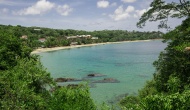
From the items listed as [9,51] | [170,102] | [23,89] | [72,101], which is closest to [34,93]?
[23,89]

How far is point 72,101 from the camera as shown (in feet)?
39.6

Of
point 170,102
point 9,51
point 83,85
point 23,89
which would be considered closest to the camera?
point 170,102

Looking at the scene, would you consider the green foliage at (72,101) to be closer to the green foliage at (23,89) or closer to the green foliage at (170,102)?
the green foliage at (23,89)

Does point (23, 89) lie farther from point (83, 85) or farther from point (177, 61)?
point (177, 61)

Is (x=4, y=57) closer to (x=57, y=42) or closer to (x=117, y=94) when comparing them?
(x=117, y=94)

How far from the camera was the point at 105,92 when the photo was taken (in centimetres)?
3753

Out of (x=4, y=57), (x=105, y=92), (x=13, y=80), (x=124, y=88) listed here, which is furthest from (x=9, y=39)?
(x=124, y=88)

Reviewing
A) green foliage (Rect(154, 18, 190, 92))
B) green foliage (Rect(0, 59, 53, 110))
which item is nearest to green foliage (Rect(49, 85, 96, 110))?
green foliage (Rect(0, 59, 53, 110))

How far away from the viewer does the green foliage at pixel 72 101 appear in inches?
461

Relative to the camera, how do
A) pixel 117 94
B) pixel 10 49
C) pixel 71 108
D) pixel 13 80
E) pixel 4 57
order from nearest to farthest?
pixel 71 108 < pixel 13 80 < pixel 4 57 < pixel 10 49 < pixel 117 94

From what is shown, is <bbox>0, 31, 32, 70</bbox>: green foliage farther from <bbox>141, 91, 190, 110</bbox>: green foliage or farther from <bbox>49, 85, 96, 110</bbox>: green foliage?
<bbox>141, 91, 190, 110</bbox>: green foliage

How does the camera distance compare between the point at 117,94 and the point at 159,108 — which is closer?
the point at 159,108

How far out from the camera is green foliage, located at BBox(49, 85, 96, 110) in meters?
11.7

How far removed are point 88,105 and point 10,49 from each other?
11963 mm
